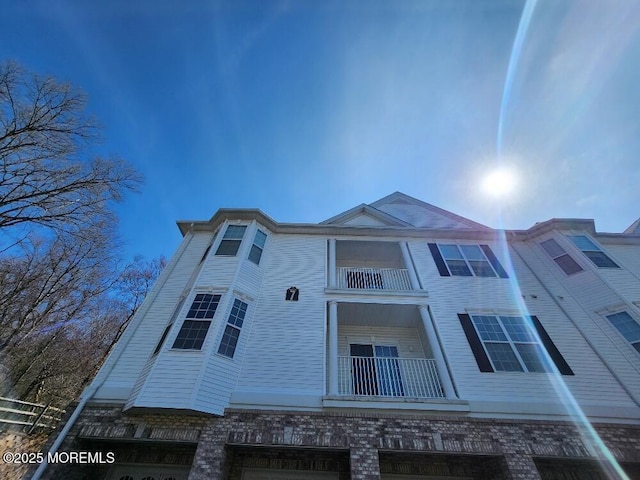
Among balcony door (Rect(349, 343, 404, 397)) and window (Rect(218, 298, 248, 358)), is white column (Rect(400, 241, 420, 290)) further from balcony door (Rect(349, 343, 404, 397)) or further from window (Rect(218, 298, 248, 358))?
window (Rect(218, 298, 248, 358))

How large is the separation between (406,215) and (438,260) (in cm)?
408

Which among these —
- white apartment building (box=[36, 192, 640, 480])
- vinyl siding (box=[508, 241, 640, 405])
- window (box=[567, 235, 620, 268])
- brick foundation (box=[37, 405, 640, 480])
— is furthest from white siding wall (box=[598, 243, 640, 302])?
brick foundation (box=[37, 405, 640, 480])

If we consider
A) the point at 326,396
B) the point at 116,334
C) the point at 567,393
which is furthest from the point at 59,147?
the point at 567,393

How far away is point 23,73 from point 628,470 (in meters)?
19.3

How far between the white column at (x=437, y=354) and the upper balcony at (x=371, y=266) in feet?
3.49

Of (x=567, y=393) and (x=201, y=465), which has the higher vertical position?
(x=567, y=393)

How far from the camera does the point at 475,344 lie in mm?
7992

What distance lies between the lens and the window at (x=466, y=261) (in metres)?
10.3

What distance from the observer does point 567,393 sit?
6.96m

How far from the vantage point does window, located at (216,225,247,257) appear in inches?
392

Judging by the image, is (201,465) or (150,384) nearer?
(201,465)

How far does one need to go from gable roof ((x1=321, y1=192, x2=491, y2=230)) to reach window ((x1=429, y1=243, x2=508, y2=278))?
4.96 feet

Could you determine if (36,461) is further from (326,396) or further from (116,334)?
(116,334)

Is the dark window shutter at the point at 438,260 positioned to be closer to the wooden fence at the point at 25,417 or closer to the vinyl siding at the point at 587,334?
the vinyl siding at the point at 587,334
